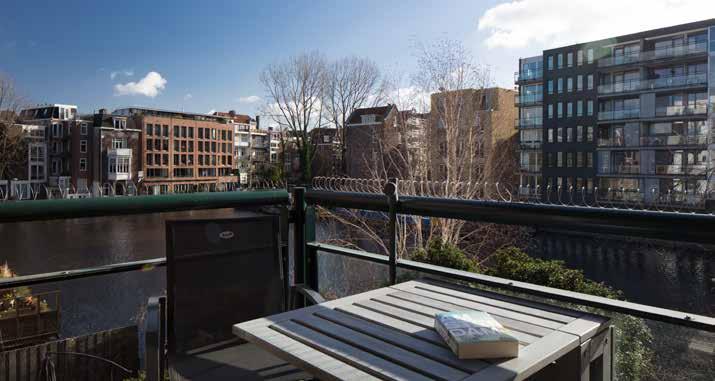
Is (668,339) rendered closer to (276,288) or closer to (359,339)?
(359,339)

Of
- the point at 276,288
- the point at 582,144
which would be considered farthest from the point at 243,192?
the point at 582,144

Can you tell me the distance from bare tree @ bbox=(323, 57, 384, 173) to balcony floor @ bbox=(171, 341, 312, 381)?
24.8 meters

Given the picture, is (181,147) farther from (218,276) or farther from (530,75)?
(218,276)

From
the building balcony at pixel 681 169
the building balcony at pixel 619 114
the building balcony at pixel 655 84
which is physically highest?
the building balcony at pixel 655 84

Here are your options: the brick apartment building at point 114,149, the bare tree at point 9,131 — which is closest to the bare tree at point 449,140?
the bare tree at point 9,131

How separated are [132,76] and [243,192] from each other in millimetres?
52811

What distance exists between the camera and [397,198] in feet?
6.61

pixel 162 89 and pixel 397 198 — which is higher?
pixel 162 89

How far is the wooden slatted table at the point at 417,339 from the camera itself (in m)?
0.96

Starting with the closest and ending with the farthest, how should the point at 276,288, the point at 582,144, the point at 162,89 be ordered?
the point at 276,288 → the point at 582,144 → the point at 162,89

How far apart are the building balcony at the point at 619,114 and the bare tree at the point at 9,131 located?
37.8 metres

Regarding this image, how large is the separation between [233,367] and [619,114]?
35.1 meters

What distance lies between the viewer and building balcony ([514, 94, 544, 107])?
121 feet

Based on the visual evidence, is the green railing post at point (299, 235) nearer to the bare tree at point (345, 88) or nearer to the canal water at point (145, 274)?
the canal water at point (145, 274)
